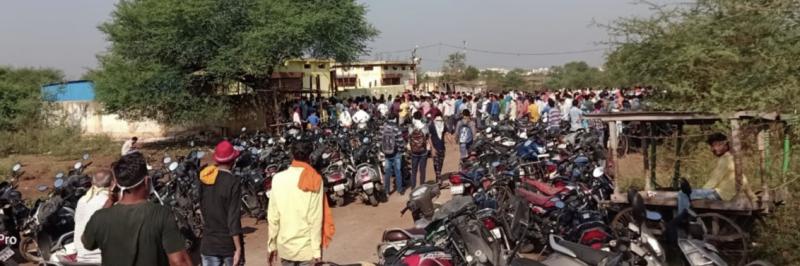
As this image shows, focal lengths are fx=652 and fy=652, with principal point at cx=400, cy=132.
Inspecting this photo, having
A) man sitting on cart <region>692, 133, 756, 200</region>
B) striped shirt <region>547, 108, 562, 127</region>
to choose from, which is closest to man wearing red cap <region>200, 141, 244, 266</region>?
man sitting on cart <region>692, 133, 756, 200</region>

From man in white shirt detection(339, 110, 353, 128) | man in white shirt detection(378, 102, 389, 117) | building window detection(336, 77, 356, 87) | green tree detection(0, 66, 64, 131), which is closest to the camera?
man in white shirt detection(339, 110, 353, 128)

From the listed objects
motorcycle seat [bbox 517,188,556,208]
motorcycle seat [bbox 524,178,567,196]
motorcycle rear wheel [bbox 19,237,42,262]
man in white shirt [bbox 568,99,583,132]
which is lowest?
motorcycle rear wheel [bbox 19,237,42,262]

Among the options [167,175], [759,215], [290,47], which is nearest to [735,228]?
[759,215]

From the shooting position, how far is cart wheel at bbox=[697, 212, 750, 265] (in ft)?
22.4

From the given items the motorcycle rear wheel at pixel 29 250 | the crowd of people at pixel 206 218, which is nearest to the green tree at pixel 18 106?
the motorcycle rear wheel at pixel 29 250

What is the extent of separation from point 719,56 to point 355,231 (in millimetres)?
6344

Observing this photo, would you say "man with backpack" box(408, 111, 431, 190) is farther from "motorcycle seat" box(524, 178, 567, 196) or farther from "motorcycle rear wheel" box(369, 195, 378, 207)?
"motorcycle seat" box(524, 178, 567, 196)

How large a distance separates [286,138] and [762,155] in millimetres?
9045

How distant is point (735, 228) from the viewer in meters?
6.91

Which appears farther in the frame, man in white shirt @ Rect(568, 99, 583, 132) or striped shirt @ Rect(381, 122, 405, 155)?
man in white shirt @ Rect(568, 99, 583, 132)

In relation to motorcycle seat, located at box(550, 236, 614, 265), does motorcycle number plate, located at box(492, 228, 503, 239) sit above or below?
below

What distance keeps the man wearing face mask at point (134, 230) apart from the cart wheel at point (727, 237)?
554cm

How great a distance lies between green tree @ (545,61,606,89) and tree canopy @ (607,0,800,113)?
3474 centimetres

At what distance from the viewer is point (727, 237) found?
6871 mm
